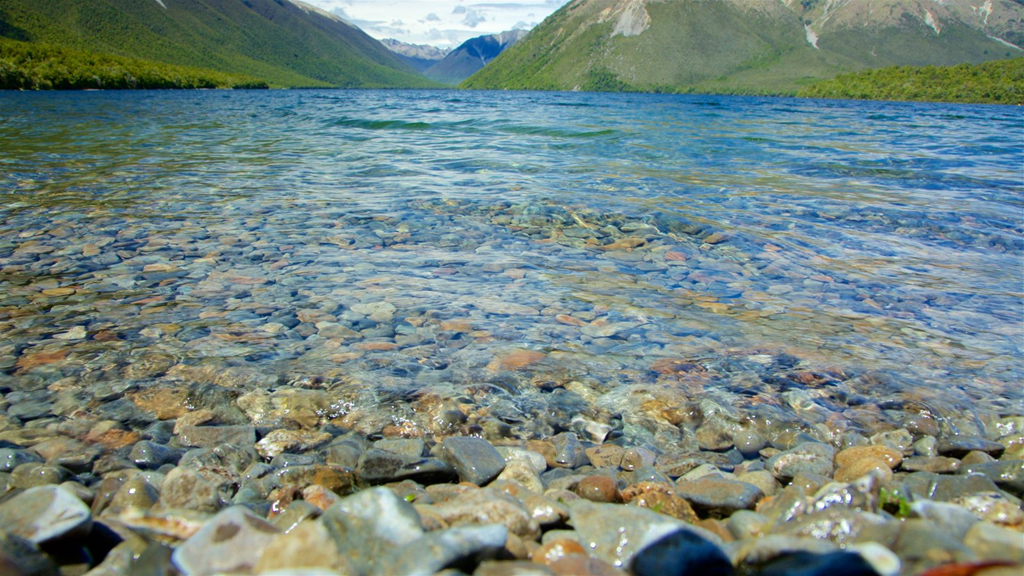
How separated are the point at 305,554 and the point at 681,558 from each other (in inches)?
54.9

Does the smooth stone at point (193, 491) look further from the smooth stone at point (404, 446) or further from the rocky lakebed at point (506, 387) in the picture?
the smooth stone at point (404, 446)

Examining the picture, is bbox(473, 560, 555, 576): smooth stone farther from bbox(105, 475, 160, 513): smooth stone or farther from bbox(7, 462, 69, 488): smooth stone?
bbox(7, 462, 69, 488): smooth stone

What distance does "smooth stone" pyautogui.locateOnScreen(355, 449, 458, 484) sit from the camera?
3.05 meters

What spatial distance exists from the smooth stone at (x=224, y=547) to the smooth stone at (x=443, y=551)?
48 cm

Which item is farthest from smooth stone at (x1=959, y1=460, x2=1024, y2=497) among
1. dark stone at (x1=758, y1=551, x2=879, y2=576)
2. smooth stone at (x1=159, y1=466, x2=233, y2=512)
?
smooth stone at (x1=159, y1=466, x2=233, y2=512)

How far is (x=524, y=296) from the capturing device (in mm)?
5848

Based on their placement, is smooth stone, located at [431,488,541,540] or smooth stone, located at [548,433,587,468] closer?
smooth stone, located at [431,488,541,540]

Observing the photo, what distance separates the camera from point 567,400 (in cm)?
402

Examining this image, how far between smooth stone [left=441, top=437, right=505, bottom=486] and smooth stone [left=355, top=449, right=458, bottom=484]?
70 mm

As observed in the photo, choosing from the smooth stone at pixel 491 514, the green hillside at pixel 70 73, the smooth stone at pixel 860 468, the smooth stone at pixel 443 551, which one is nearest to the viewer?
the smooth stone at pixel 443 551

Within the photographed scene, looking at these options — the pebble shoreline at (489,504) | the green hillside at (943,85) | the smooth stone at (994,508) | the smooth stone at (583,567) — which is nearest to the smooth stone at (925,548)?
the pebble shoreline at (489,504)

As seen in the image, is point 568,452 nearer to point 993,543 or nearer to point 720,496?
point 720,496

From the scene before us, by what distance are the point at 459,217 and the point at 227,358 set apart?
17.0 feet

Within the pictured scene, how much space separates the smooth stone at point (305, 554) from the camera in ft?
6.46
